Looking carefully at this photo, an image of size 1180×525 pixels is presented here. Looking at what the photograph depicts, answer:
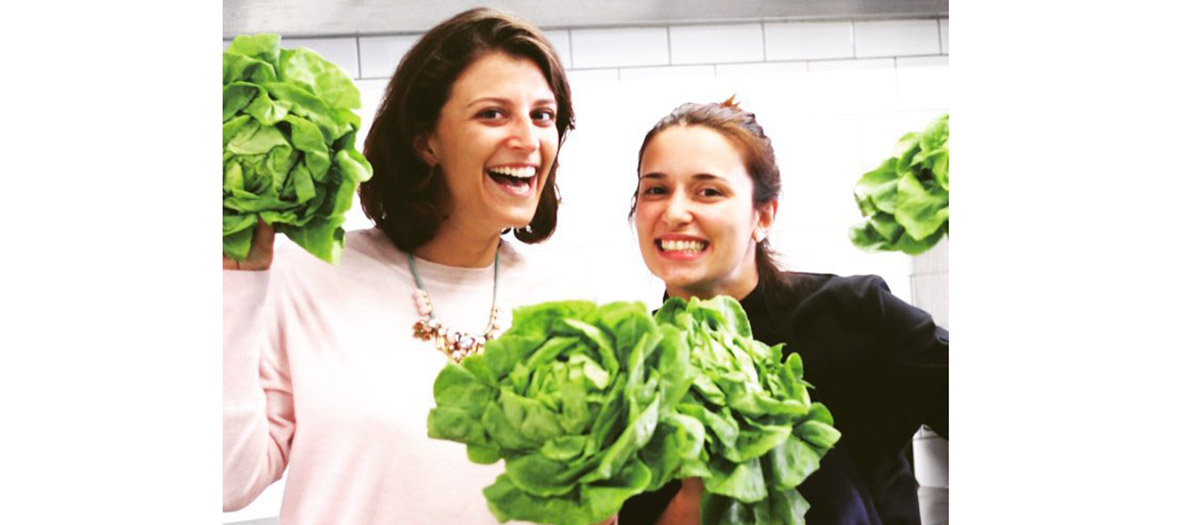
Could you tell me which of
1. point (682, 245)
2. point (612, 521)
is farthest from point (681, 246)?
point (612, 521)

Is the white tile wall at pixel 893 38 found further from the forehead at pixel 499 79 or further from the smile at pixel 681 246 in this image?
the forehead at pixel 499 79

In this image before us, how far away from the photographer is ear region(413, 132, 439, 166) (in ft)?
5.98

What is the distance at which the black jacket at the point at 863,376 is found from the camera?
77.5 inches

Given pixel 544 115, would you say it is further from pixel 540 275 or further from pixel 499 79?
pixel 540 275

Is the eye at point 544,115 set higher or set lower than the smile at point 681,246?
higher

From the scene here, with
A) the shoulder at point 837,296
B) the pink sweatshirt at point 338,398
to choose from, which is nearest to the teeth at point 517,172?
the pink sweatshirt at point 338,398

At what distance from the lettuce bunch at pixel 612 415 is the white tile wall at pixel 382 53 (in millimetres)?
423

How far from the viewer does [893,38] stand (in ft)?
6.73

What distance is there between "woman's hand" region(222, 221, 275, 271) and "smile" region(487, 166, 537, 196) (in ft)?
1.11

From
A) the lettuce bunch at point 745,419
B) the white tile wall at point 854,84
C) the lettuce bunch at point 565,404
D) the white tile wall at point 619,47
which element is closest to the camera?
the lettuce bunch at point 565,404

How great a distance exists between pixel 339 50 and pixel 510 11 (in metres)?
0.27

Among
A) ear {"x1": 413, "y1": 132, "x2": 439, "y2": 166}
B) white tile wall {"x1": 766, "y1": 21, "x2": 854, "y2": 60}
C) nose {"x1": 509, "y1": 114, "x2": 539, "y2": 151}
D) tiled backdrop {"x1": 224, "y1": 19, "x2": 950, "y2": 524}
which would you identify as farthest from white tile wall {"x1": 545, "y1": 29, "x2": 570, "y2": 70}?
white tile wall {"x1": 766, "y1": 21, "x2": 854, "y2": 60}

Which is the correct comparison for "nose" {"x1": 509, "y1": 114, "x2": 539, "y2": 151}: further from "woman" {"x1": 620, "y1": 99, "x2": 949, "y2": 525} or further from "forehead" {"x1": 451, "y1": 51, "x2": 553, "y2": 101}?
"woman" {"x1": 620, "y1": 99, "x2": 949, "y2": 525}
